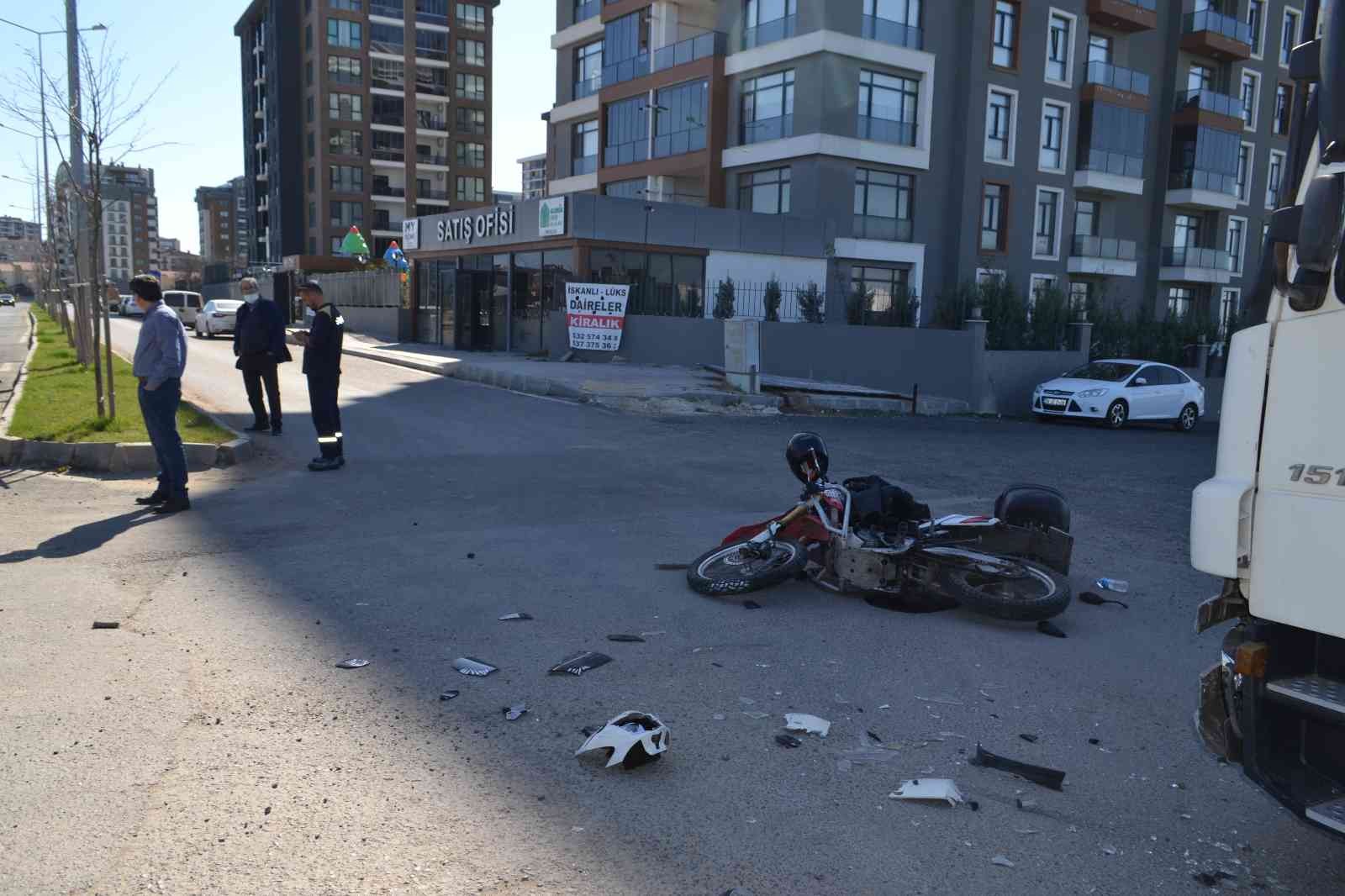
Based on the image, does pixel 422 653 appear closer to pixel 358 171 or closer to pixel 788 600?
pixel 788 600

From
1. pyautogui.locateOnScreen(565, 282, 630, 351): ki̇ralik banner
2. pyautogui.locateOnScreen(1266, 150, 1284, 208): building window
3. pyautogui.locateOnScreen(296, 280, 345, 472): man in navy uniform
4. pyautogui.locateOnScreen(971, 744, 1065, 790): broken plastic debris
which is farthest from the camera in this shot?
pyautogui.locateOnScreen(1266, 150, 1284, 208): building window

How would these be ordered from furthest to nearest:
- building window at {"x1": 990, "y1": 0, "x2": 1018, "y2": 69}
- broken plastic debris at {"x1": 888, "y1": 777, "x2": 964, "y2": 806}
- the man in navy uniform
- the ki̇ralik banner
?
building window at {"x1": 990, "y1": 0, "x2": 1018, "y2": 69}, the ki̇ralik banner, the man in navy uniform, broken plastic debris at {"x1": 888, "y1": 777, "x2": 964, "y2": 806}

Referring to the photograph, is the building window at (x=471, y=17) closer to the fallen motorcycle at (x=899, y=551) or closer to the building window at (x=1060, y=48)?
the building window at (x=1060, y=48)

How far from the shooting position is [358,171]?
76812 millimetres

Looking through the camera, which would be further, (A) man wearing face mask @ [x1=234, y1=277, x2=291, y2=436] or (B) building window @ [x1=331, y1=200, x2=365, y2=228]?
(B) building window @ [x1=331, y1=200, x2=365, y2=228]

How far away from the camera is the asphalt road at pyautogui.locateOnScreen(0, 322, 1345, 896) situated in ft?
10.8

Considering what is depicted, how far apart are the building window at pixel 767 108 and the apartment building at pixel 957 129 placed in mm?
81

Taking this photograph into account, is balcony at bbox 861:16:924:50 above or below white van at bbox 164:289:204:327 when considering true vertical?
above

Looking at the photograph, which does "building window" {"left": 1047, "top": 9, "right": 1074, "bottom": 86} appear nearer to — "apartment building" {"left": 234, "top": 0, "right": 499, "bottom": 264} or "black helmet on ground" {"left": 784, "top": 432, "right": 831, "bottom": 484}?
"black helmet on ground" {"left": 784, "top": 432, "right": 831, "bottom": 484}

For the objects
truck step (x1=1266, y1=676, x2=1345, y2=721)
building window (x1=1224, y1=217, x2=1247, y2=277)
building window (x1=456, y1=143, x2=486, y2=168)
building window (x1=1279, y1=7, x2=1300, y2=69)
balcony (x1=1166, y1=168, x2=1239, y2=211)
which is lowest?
truck step (x1=1266, y1=676, x2=1345, y2=721)

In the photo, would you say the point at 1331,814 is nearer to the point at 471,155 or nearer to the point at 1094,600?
the point at 1094,600

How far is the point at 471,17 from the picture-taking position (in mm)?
80125

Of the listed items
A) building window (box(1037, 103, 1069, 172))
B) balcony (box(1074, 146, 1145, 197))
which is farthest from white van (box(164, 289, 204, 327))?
balcony (box(1074, 146, 1145, 197))

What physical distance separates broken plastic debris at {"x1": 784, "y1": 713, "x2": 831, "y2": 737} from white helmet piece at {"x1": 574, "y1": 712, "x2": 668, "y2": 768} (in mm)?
613
